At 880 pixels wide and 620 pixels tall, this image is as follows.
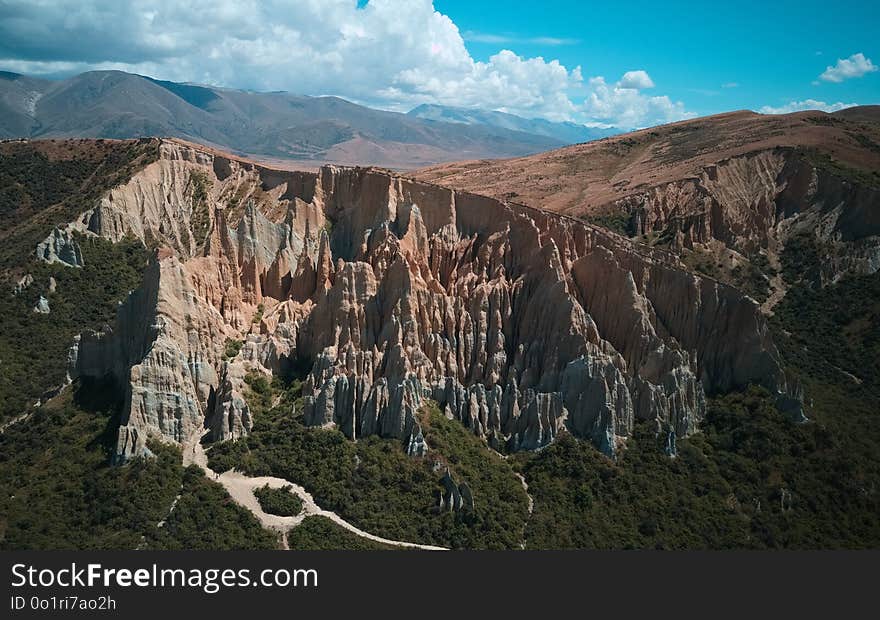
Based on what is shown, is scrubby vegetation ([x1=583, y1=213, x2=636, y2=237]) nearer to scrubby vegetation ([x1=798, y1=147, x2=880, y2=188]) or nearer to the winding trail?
scrubby vegetation ([x1=798, y1=147, x2=880, y2=188])

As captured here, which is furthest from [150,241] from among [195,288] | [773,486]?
[773,486]

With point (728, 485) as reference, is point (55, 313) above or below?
above

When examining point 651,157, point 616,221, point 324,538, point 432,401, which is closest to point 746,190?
point 616,221

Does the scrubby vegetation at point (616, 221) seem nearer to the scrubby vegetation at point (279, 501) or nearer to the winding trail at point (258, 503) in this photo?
the winding trail at point (258, 503)

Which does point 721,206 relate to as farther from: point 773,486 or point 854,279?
point 773,486

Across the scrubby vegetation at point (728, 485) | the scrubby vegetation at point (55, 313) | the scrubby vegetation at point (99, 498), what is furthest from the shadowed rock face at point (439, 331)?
the scrubby vegetation at point (55, 313)

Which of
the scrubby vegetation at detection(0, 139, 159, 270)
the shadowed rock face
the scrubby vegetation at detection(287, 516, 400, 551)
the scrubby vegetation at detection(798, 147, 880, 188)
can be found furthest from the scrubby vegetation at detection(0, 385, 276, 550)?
the scrubby vegetation at detection(798, 147, 880, 188)

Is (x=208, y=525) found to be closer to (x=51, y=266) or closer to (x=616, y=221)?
(x=51, y=266)
